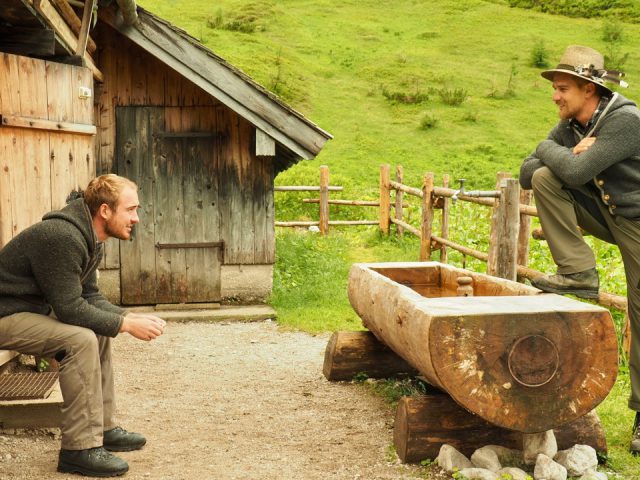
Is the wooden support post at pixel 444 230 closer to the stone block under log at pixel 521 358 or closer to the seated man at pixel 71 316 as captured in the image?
the stone block under log at pixel 521 358

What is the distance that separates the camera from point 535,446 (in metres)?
4.23

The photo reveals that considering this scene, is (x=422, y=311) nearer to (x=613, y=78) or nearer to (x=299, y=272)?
(x=613, y=78)

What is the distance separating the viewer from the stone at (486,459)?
13.8 feet

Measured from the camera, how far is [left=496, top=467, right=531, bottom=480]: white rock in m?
4.06

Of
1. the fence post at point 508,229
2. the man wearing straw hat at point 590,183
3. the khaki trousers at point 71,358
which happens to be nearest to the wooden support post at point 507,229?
the fence post at point 508,229

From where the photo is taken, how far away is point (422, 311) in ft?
13.5

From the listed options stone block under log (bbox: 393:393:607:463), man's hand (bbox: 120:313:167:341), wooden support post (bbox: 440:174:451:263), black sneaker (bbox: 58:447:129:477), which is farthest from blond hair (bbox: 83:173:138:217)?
wooden support post (bbox: 440:174:451:263)

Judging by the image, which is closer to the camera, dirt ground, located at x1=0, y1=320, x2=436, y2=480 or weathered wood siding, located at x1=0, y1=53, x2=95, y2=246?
dirt ground, located at x1=0, y1=320, x2=436, y2=480

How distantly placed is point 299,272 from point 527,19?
3085 cm

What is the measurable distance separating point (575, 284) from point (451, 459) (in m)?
1.25

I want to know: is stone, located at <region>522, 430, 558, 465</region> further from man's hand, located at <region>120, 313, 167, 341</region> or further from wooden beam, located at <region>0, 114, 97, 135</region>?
wooden beam, located at <region>0, 114, 97, 135</region>

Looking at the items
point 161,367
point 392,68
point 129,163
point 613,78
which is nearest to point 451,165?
point 392,68

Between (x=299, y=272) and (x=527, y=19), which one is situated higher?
(x=527, y=19)

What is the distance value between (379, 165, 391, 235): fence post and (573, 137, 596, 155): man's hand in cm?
1062
